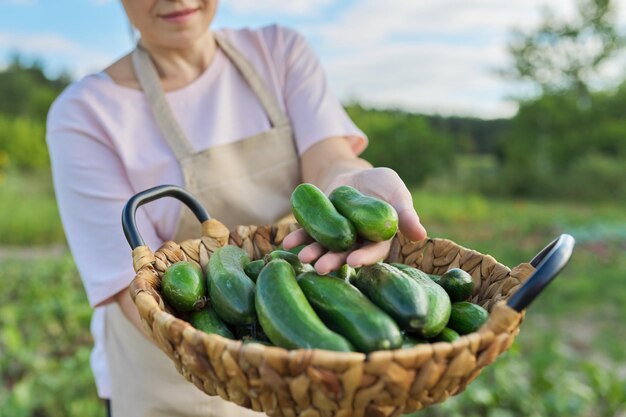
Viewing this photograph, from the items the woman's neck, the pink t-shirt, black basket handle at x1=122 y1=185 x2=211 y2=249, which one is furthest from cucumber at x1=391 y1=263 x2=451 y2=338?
the woman's neck

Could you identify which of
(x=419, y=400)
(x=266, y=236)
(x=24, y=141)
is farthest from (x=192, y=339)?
(x=24, y=141)

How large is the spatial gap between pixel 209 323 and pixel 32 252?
767 cm

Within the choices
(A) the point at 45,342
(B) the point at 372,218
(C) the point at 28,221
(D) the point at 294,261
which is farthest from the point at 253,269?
(C) the point at 28,221

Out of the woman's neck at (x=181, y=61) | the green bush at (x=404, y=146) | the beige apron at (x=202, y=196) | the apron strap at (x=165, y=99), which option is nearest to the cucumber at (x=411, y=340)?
the beige apron at (x=202, y=196)

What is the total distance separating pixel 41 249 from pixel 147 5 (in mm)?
7245

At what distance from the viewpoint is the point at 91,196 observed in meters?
2.04

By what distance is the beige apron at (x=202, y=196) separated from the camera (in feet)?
7.06

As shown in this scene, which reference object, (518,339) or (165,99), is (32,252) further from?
(165,99)

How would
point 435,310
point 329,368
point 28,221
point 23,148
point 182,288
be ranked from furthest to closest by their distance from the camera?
point 23,148
point 28,221
point 182,288
point 435,310
point 329,368

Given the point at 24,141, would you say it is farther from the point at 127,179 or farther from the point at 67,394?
the point at 127,179

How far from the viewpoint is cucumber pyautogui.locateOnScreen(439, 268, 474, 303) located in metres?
1.49

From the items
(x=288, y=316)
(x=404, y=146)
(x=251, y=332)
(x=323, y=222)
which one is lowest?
(x=404, y=146)

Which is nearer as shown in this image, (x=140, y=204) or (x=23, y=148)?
(x=140, y=204)

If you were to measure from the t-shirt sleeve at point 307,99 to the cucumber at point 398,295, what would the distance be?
37.0 inches
